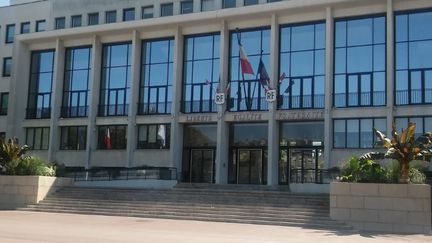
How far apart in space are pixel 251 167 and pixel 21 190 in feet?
48.6

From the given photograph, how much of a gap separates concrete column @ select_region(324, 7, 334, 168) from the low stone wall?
11.9 m

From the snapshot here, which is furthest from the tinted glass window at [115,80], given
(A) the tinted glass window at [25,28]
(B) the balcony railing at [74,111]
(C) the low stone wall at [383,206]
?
(C) the low stone wall at [383,206]

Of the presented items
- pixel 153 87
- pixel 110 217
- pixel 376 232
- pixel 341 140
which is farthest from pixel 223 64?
pixel 376 232

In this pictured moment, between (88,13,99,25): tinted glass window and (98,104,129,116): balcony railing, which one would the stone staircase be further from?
(88,13,99,25): tinted glass window

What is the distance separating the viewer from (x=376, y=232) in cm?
2028

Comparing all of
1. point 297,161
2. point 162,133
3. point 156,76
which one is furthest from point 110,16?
point 297,161

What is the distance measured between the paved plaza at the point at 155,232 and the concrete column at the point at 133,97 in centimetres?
1651

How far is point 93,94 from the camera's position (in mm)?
41750

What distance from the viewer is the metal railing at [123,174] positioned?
34.6 metres

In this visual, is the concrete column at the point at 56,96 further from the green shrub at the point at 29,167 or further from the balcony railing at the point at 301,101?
the balcony railing at the point at 301,101

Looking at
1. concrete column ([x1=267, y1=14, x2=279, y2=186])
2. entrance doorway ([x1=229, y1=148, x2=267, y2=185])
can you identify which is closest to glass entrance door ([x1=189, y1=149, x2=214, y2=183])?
entrance doorway ([x1=229, y1=148, x2=267, y2=185])

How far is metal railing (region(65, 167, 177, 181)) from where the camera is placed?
34625 mm

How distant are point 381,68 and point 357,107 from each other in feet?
9.12

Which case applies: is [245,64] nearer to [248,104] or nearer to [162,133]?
[248,104]
